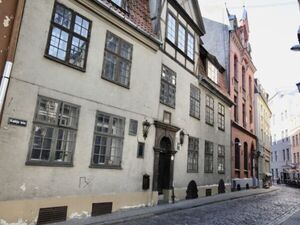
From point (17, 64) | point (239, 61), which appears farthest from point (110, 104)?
point (239, 61)

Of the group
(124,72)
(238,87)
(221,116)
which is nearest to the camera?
(124,72)

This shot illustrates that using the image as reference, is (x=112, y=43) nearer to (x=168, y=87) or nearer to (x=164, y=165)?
(x=168, y=87)

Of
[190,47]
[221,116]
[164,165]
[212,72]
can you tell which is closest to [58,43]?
[164,165]

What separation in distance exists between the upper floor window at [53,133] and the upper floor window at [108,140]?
0.98 metres

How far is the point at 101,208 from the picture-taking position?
9.78 m

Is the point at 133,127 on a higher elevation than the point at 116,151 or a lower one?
higher

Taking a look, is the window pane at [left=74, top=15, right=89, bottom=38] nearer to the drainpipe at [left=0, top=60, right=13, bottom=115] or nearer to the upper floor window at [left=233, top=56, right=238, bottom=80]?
the drainpipe at [left=0, top=60, right=13, bottom=115]

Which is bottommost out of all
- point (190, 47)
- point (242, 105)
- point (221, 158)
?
point (221, 158)

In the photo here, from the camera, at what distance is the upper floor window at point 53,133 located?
26.7 feet

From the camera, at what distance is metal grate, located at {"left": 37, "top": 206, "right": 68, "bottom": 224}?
7.99 metres

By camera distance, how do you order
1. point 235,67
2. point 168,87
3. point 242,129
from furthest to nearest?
point 235,67, point 242,129, point 168,87

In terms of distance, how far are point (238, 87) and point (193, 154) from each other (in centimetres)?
1266

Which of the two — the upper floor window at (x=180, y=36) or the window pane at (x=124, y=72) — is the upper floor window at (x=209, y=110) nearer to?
the upper floor window at (x=180, y=36)

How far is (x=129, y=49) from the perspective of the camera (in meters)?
11.8
